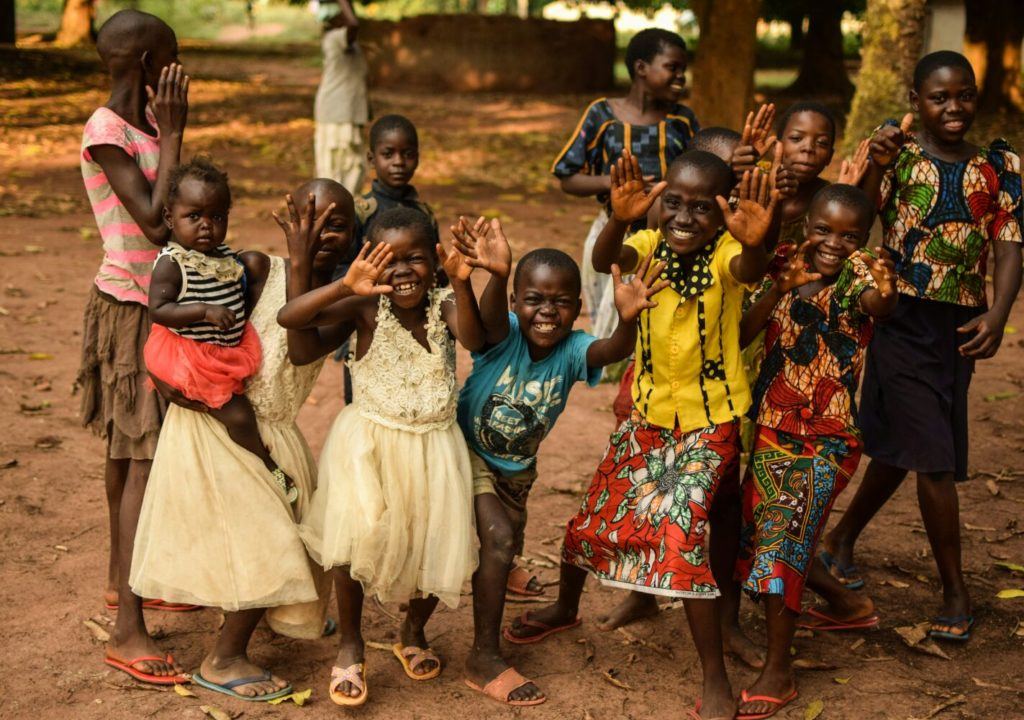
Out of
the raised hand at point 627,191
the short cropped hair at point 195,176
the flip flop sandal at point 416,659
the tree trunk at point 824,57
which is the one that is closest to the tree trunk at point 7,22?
the tree trunk at point 824,57

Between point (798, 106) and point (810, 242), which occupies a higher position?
point (798, 106)

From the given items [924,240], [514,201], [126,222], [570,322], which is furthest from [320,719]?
[514,201]

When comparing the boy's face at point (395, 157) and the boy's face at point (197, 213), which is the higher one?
the boy's face at point (395, 157)

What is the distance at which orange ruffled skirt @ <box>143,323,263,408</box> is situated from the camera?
3.38 m

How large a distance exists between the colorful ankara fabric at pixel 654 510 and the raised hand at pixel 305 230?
1.20 metres

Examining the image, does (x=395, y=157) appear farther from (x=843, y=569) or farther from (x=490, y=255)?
(x=843, y=569)

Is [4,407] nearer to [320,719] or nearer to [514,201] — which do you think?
[320,719]

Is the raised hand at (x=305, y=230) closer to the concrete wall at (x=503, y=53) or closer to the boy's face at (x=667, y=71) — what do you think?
the boy's face at (x=667, y=71)

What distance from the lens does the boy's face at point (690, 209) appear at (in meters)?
3.41

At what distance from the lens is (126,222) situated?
3656 mm

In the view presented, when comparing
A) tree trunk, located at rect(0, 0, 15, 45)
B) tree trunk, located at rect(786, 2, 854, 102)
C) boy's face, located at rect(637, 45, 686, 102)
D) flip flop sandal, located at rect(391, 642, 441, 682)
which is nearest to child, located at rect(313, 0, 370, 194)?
boy's face, located at rect(637, 45, 686, 102)

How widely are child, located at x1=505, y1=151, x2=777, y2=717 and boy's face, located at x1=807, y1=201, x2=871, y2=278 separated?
25cm

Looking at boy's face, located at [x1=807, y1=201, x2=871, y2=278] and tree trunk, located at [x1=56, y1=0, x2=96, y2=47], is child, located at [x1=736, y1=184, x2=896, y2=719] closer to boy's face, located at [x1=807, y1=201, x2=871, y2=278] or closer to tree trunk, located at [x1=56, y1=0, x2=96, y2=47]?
boy's face, located at [x1=807, y1=201, x2=871, y2=278]

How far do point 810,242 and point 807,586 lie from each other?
1.30 metres
